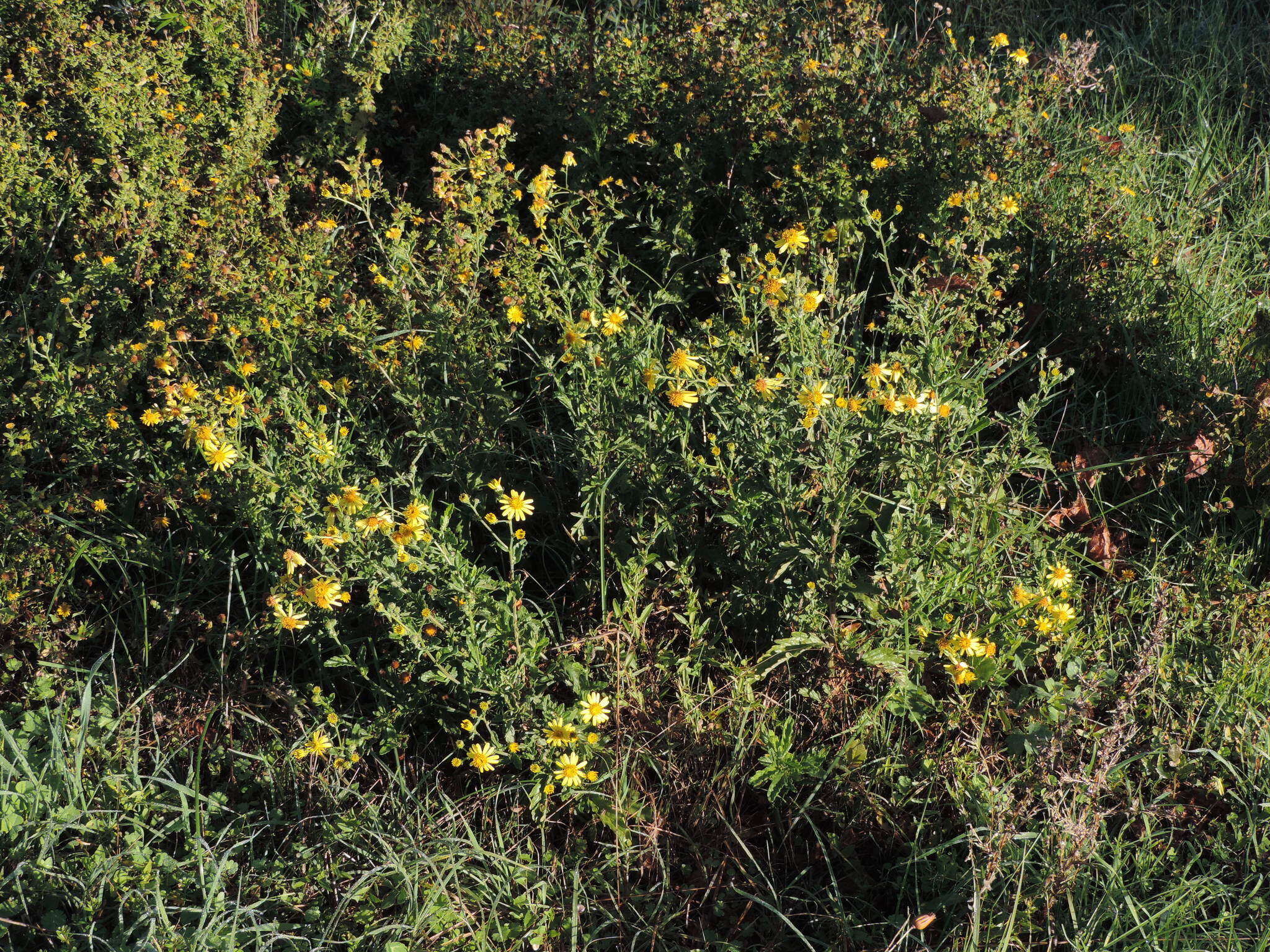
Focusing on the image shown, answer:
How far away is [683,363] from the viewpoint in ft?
7.24

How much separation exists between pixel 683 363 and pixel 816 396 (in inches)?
12.3

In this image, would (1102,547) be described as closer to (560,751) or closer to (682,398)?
(682,398)

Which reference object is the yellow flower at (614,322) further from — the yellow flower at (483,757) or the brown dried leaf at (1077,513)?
the brown dried leaf at (1077,513)

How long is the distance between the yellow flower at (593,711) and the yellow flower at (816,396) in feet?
2.57

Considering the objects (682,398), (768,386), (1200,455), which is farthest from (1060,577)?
(682,398)

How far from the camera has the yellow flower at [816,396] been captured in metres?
2.06

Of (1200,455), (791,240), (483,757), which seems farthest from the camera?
(1200,455)

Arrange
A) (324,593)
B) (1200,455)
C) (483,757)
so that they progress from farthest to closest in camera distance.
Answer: (1200,455)
(483,757)
(324,593)

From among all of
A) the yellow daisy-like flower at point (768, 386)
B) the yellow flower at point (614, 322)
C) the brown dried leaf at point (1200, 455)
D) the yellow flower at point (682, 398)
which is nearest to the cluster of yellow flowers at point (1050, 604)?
the brown dried leaf at point (1200, 455)

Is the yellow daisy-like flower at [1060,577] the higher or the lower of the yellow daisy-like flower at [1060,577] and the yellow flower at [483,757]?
the higher

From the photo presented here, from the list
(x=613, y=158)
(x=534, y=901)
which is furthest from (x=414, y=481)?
(x=613, y=158)

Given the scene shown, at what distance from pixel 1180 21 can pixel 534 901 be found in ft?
16.6

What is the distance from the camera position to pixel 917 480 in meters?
2.38

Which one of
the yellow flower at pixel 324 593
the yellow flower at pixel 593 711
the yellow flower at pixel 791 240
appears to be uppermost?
the yellow flower at pixel 791 240
